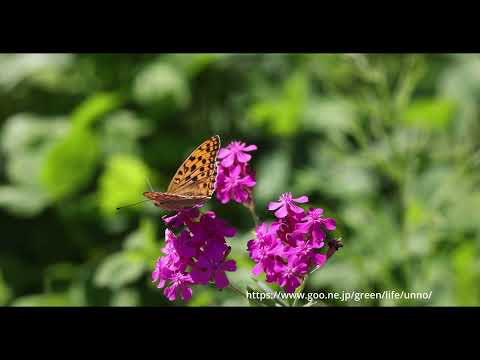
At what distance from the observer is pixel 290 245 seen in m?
1.65

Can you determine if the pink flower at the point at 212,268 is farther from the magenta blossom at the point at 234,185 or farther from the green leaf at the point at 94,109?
the green leaf at the point at 94,109

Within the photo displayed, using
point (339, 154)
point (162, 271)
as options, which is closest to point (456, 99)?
point (339, 154)

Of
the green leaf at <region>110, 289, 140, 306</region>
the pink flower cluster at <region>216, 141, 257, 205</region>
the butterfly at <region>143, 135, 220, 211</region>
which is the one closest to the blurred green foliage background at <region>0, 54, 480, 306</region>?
the green leaf at <region>110, 289, 140, 306</region>

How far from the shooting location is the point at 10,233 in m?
3.89

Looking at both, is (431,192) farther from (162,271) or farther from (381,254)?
(162,271)

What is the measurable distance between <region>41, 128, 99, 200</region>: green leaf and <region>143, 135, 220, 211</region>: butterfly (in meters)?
2.05

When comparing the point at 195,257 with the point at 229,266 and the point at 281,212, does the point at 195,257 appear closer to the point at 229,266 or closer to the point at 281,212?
the point at 229,266

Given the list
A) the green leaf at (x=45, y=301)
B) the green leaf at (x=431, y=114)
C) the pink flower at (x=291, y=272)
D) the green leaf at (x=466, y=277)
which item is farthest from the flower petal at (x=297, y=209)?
the green leaf at (x=431, y=114)

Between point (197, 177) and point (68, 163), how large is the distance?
6.98 ft

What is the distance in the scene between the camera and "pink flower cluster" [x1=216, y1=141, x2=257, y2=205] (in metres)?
1.76

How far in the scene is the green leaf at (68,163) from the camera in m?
3.58

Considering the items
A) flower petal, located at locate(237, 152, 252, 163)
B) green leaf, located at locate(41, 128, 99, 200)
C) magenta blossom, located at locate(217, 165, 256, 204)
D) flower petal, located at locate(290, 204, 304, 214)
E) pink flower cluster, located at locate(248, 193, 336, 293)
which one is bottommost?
pink flower cluster, located at locate(248, 193, 336, 293)

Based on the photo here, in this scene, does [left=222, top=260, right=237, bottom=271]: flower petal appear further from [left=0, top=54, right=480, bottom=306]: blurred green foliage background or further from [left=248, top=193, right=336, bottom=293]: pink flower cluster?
[left=0, top=54, right=480, bottom=306]: blurred green foliage background

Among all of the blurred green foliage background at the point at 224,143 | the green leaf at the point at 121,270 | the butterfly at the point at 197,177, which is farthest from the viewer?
the blurred green foliage background at the point at 224,143
